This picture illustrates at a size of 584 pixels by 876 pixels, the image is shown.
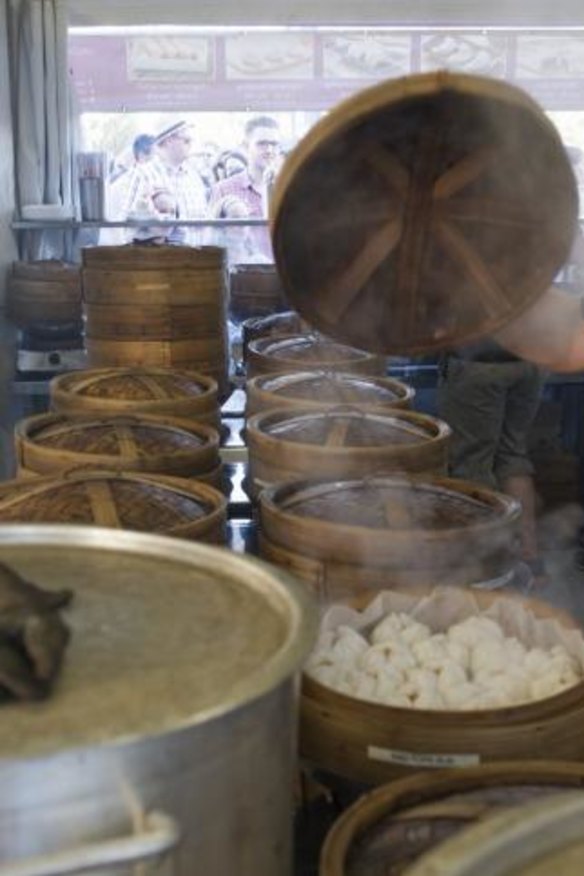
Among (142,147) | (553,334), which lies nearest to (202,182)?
(142,147)

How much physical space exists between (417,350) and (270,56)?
256 inches

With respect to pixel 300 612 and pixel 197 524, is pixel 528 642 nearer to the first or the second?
pixel 197 524

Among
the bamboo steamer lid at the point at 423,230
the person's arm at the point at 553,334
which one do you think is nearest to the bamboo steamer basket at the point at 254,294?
the person's arm at the point at 553,334

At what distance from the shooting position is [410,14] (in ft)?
25.5

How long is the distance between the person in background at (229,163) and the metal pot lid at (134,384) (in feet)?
16.0

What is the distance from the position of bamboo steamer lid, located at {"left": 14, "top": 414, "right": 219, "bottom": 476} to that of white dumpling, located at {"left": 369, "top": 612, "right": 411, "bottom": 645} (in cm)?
88

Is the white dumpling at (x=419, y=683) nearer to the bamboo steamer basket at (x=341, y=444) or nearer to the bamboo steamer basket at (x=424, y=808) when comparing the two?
the bamboo steamer basket at (x=424, y=808)

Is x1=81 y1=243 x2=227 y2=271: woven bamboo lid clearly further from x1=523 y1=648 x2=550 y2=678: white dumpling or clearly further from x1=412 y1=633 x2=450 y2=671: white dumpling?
x1=523 y1=648 x2=550 y2=678: white dumpling

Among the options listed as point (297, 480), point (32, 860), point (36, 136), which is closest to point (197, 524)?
point (297, 480)

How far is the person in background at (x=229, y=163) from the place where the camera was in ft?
27.0

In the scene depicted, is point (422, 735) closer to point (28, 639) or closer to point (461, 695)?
point (461, 695)

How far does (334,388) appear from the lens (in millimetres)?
3512

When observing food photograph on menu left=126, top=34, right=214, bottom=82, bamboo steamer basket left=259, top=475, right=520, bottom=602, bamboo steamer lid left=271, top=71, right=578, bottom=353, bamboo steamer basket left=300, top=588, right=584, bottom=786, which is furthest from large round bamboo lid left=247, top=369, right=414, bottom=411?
food photograph on menu left=126, top=34, right=214, bottom=82

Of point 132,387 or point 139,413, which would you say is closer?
point 139,413
